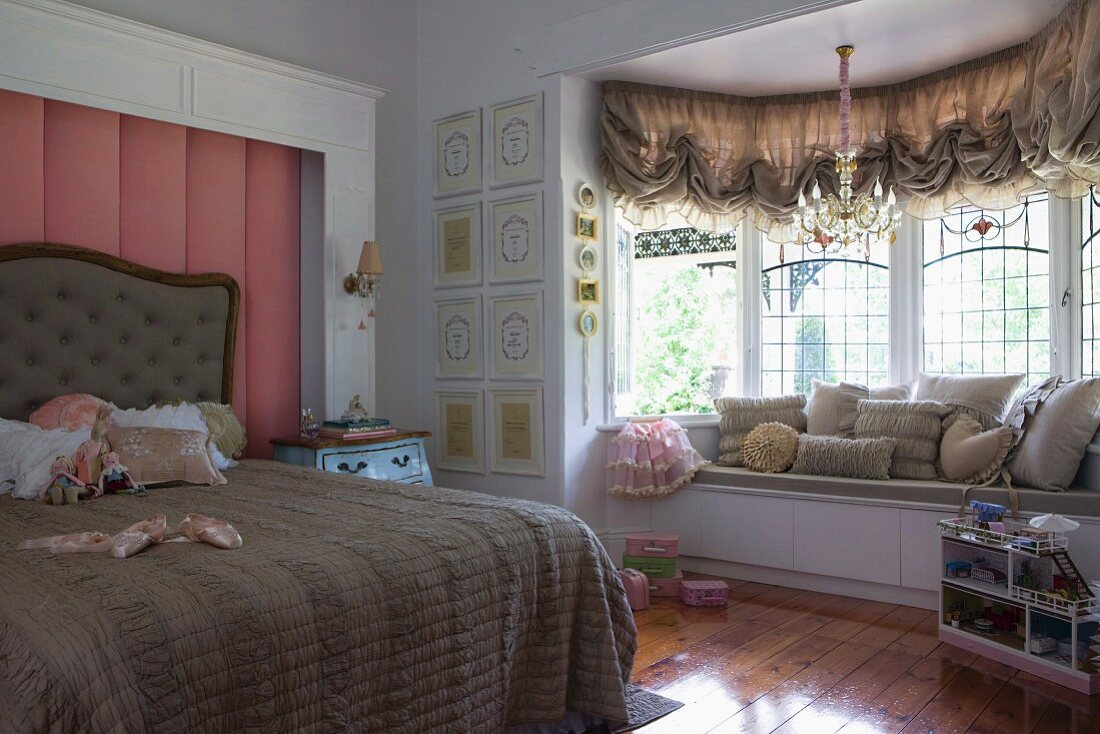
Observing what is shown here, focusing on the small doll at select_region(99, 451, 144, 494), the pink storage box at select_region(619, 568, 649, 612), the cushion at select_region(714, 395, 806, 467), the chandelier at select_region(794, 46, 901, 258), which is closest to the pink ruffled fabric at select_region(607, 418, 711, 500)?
the cushion at select_region(714, 395, 806, 467)

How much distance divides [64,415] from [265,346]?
1.06 meters

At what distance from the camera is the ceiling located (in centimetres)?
355

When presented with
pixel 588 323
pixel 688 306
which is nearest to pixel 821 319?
pixel 688 306

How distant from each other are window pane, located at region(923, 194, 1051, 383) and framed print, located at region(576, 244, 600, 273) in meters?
1.80

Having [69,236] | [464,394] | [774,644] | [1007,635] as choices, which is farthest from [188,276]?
[1007,635]

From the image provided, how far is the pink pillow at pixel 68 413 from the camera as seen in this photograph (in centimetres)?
301

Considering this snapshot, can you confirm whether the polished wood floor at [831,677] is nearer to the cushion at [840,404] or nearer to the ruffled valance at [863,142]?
the cushion at [840,404]

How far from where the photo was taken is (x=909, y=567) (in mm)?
3693

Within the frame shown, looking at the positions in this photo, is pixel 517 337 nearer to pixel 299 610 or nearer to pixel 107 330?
pixel 107 330

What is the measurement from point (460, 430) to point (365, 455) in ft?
2.75

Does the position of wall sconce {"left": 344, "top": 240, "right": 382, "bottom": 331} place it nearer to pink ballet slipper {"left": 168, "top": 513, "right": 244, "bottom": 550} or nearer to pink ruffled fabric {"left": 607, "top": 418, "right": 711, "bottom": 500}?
pink ruffled fabric {"left": 607, "top": 418, "right": 711, "bottom": 500}

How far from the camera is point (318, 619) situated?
1.76 m

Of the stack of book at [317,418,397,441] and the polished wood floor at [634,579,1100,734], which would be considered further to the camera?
the stack of book at [317,418,397,441]

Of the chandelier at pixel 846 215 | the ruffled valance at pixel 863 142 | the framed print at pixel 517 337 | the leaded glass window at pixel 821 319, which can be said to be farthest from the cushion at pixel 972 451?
the framed print at pixel 517 337
